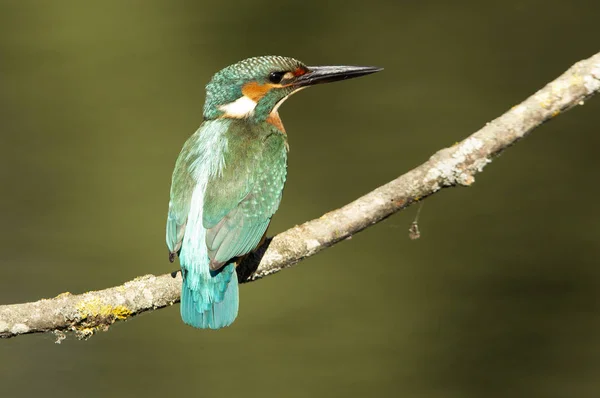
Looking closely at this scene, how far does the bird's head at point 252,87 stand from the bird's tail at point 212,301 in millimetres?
704

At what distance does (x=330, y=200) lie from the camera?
5168 mm

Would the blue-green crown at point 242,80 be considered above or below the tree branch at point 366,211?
above

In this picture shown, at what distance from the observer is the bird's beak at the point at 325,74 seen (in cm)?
325

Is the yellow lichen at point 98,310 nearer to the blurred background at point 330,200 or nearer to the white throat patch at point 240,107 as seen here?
the white throat patch at point 240,107

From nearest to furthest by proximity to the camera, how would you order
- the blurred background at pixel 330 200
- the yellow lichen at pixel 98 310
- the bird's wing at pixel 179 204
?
the yellow lichen at pixel 98 310 → the bird's wing at pixel 179 204 → the blurred background at pixel 330 200

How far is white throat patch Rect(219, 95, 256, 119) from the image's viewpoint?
3.15 m

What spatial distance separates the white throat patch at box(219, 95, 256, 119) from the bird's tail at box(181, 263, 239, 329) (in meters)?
0.69

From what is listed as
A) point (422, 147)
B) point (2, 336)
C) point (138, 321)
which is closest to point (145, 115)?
point (138, 321)

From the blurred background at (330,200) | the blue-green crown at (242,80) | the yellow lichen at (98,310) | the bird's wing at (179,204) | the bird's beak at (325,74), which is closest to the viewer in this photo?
the yellow lichen at (98,310)

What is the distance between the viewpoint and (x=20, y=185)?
551 centimetres

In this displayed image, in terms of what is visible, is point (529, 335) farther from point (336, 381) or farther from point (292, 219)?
point (292, 219)

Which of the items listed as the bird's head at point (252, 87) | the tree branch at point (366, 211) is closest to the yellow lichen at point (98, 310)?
the tree branch at point (366, 211)

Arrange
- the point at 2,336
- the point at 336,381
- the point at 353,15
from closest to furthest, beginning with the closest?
the point at 2,336, the point at 336,381, the point at 353,15

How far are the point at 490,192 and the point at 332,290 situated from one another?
1.08m
